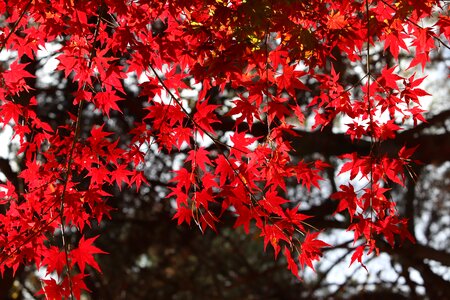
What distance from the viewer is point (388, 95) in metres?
2.57

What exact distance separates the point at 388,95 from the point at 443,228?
24.8 feet

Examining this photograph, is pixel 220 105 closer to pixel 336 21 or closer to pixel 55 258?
pixel 336 21

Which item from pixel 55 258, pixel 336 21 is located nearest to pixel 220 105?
pixel 336 21

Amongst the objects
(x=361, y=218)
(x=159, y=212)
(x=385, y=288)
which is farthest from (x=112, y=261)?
(x=361, y=218)

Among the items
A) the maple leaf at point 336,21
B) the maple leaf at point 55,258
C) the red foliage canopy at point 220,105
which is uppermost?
the maple leaf at point 336,21

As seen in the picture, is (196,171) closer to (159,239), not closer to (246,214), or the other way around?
(246,214)

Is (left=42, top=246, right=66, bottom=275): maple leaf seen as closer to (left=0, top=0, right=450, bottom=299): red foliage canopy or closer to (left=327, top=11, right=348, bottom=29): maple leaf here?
(left=0, top=0, right=450, bottom=299): red foliage canopy

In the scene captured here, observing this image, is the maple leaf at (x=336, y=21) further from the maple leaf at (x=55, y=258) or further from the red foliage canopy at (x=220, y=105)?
the maple leaf at (x=55, y=258)

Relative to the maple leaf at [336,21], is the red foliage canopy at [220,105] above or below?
below

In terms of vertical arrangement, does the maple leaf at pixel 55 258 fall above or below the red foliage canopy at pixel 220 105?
below

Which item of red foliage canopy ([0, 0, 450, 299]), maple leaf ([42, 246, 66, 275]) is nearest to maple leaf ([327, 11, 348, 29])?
red foliage canopy ([0, 0, 450, 299])

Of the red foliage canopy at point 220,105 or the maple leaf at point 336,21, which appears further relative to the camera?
the maple leaf at point 336,21

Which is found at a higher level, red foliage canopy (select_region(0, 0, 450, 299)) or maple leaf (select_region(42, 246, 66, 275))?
red foliage canopy (select_region(0, 0, 450, 299))

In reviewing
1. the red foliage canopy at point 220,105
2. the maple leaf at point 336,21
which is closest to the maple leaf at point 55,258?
the red foliage canopy at point 220,105
